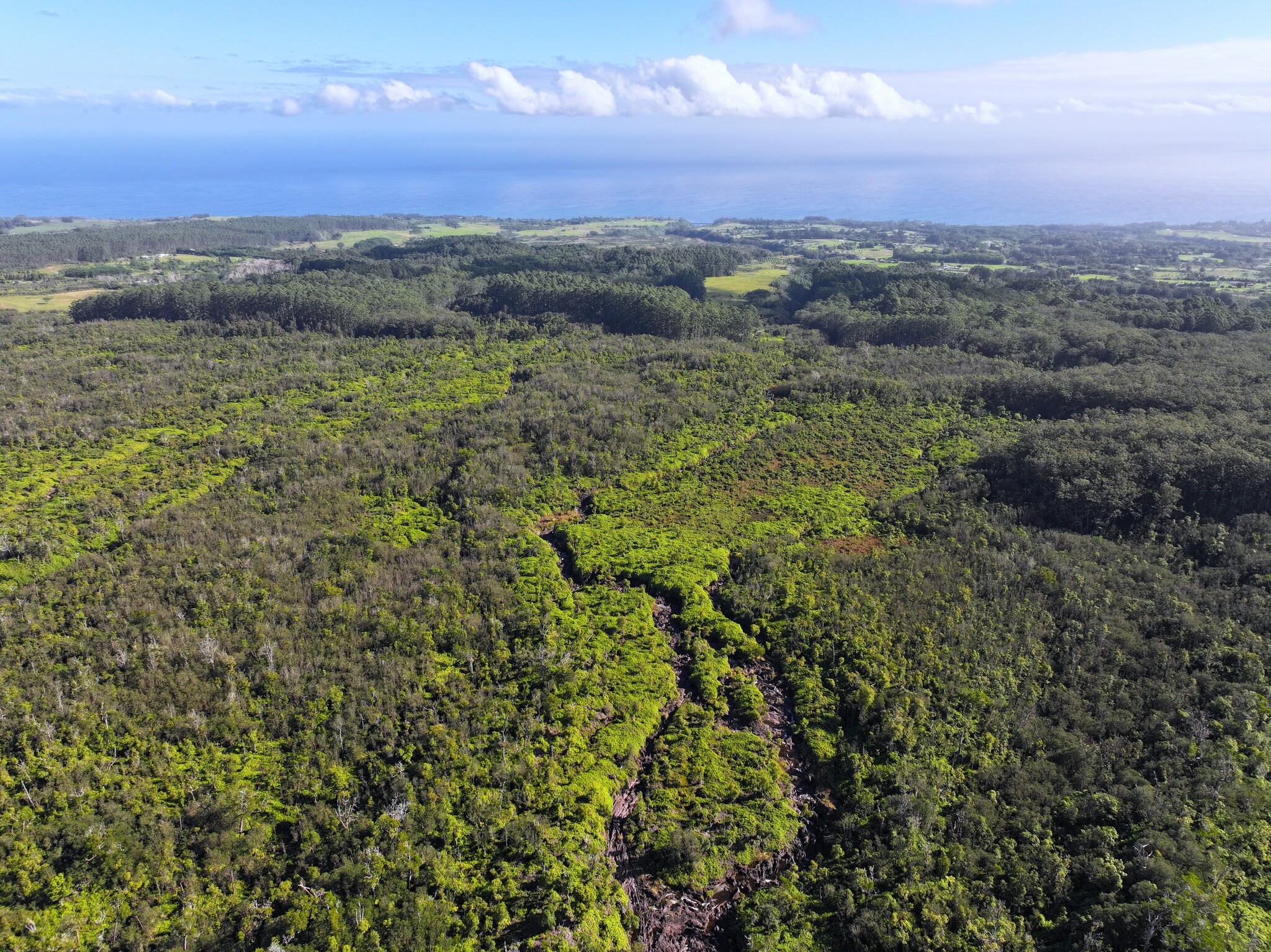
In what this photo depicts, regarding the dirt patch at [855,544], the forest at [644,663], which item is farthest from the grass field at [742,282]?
the dirt patch at [855,544]

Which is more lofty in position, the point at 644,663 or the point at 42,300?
the point at 42,300

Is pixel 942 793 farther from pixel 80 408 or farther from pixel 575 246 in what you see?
pixel 575 246

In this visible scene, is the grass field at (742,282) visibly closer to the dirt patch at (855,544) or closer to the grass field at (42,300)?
the dirt patch at (855,544)

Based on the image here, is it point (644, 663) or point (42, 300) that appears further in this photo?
point (42, 300)

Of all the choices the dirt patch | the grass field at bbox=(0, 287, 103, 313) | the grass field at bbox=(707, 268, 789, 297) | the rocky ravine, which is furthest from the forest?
the grass field at bbox=(707, 268, 789, 297)

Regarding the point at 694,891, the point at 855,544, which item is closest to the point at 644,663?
the point at 694,891

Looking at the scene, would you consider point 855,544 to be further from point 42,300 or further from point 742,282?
point 42,300

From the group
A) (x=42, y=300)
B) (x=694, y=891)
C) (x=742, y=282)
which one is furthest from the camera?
(x=742, y=282)
